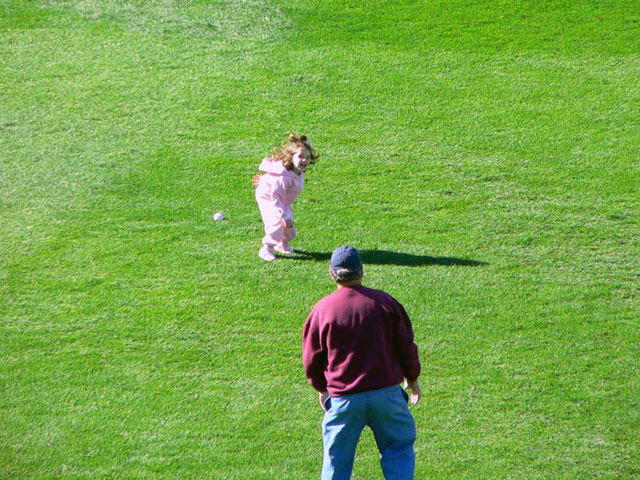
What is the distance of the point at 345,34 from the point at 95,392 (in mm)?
8655

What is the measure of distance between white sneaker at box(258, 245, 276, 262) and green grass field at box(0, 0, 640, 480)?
0.24 feet

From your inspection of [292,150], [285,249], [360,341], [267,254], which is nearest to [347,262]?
[360,341]

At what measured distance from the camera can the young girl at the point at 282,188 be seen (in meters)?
8.98

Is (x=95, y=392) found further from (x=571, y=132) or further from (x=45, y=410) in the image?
(x=571, y=132)

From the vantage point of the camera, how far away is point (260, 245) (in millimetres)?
9555

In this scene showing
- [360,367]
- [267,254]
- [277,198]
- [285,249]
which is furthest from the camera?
[285,249]

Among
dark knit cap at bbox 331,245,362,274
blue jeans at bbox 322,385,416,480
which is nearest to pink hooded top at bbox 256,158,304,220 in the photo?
dark knit cap at bbox 331,245,362,274

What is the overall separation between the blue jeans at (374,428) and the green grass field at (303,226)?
3.08 ft

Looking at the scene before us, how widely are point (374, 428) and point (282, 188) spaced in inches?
167

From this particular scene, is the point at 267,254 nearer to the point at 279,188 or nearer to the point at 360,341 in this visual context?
the point at 279,188

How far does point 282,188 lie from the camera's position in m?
9.07

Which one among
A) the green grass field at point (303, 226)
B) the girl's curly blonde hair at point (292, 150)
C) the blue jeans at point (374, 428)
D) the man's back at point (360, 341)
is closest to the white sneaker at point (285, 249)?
the green grass field at point (303, 226)

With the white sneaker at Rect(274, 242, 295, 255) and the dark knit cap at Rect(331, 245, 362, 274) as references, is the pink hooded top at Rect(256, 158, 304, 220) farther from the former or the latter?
the dark knit cap at Rect(331, 245, 362, 274)

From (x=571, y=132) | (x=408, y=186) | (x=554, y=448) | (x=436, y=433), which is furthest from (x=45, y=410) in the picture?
(x=571, y=132)
